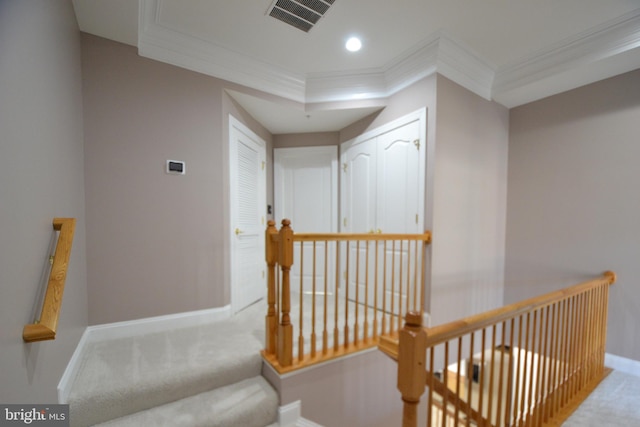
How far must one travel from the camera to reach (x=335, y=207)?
355 centimetres

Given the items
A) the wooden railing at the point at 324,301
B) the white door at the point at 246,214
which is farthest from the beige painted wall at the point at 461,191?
the white door at the point at 246,214

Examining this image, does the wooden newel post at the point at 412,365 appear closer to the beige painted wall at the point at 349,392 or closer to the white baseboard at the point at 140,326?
the beige painted wall at the point at 349,392

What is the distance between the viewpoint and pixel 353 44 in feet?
7.57

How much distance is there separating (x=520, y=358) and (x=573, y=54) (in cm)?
257

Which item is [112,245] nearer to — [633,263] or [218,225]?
[218,225]

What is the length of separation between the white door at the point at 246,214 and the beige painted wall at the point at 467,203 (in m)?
1.97

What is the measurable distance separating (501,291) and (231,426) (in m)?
3.05

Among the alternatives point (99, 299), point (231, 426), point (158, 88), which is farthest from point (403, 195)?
point (99, 299)

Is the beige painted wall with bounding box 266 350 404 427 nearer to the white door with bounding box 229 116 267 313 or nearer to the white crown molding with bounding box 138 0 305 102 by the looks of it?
the white door with bounding box 229 116 267 313

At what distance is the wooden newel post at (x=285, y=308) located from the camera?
173cm

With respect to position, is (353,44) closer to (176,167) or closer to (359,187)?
(359,187)

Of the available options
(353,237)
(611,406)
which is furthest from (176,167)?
(611,406)

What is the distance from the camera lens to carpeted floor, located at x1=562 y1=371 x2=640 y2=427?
1.60m

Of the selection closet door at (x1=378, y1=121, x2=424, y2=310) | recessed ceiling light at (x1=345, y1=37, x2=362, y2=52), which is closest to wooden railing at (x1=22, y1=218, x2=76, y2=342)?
closet door at (x1=378, y1=121, x2=424, y2=310)
